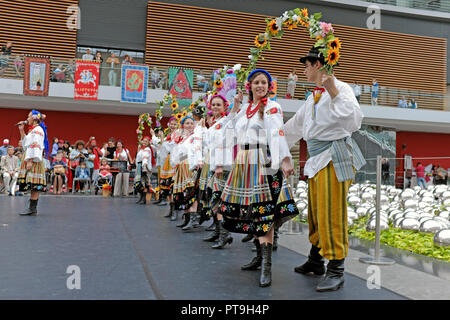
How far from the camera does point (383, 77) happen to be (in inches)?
783

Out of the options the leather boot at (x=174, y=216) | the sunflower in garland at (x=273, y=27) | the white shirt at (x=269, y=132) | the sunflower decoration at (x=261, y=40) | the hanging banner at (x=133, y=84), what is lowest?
the leather boot at (x=174, y=216)

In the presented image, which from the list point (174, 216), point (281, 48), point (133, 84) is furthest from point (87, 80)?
point (281, 48)

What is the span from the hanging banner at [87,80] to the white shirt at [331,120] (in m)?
11.5

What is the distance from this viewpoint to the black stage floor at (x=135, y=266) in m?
2.73

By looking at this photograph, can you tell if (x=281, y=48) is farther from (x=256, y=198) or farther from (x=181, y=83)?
(x=256, y=198)

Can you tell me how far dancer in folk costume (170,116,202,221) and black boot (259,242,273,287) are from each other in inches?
92.9

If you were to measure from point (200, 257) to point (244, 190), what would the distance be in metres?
1.07

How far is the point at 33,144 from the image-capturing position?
6465mm

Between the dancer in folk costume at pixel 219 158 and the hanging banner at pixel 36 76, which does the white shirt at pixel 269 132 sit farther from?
the hanging banner at pixel 36 76

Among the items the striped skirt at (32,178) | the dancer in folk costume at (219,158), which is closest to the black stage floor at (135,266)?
the dancer in folk costume at (219,158)

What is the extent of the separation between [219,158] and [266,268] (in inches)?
54.7
